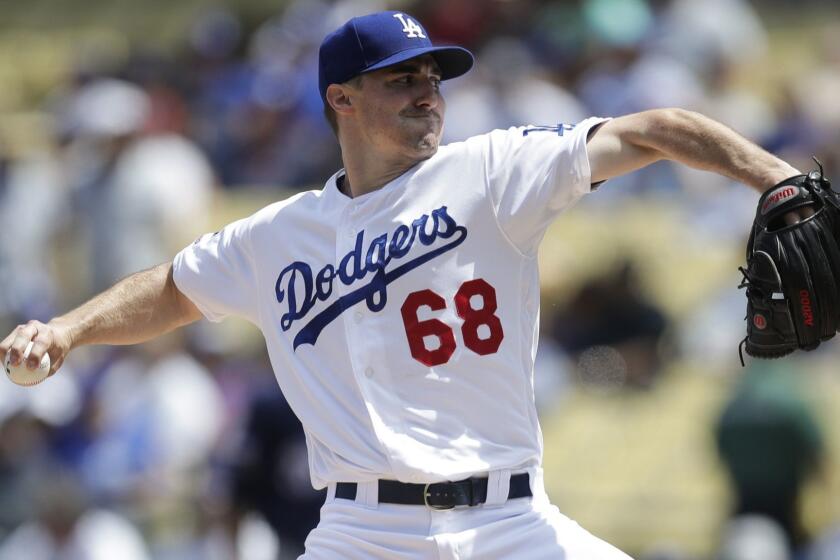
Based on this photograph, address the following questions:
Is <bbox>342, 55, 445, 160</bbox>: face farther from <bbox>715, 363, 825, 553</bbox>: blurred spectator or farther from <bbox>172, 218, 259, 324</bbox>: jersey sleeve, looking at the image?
<bbox>715, 363, 825, 553</bbox>: blurred spectator

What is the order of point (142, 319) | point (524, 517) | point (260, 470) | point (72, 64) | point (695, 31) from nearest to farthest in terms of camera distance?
point (524, 517)
point (142, 319)
point (260, 470)
point (695, 31)
point (72, 64)

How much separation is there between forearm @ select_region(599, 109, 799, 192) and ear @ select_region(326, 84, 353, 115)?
0.76 m

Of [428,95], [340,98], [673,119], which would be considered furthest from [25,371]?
[673,119]

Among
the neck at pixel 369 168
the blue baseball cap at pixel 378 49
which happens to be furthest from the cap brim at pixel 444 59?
the neck at pixel 369 168

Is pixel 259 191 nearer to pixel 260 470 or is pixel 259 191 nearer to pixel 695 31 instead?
pixel 695 31

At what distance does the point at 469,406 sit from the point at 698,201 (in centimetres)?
506

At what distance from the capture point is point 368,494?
371 cm

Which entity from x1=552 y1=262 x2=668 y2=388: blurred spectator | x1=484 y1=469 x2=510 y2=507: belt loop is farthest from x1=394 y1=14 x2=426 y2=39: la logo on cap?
x1=552 y1=262 x2=668 y2=388: blurred spectator

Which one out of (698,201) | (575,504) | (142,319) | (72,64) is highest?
(72,64)

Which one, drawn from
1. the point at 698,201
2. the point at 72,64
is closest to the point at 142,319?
the point at 698,201

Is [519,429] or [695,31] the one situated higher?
[695,31]

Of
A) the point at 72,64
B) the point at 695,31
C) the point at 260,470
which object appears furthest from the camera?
the point at 72,64

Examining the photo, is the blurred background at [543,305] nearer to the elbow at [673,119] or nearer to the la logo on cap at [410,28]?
the la logo on cap at [410,28]

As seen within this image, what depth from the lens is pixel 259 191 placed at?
10594mm
